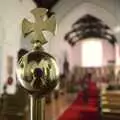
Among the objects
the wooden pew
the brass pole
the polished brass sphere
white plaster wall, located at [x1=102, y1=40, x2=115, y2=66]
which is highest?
white plaster wall, located at [x1=102, y1=40, x2=115, y2=66]

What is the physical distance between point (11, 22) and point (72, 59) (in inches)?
404

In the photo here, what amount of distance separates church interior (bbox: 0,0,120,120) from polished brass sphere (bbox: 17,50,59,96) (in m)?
0.06

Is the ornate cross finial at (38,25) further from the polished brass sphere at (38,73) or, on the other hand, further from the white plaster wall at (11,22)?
the white plaster wall at (11,22)

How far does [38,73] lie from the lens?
3.20 feet

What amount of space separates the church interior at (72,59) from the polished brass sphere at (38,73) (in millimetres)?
57

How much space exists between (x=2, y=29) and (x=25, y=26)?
3.08 feet

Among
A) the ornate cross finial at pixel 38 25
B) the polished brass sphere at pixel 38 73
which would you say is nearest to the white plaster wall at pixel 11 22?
the ornate cross finial at pixel 38 25

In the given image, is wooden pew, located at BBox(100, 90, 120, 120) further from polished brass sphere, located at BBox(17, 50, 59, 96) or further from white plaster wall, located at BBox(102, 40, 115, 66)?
white plaster wall, located at BBox(102, 40, 115, 66)

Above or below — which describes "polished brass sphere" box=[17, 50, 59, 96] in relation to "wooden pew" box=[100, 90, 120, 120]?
above

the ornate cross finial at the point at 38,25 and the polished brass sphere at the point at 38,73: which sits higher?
the ornate cross finial at the point at 38,25

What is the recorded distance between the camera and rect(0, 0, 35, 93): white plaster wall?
1656mm

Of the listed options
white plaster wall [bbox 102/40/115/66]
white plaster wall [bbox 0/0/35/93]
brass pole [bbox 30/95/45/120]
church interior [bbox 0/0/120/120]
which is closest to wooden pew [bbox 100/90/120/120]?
church interior [bbox 0/0/120/120]

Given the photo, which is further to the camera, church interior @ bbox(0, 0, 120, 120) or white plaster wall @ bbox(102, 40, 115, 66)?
white plaster wall @ bbox(102, 40, 115, 66)

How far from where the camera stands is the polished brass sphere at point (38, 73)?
3.21ft
